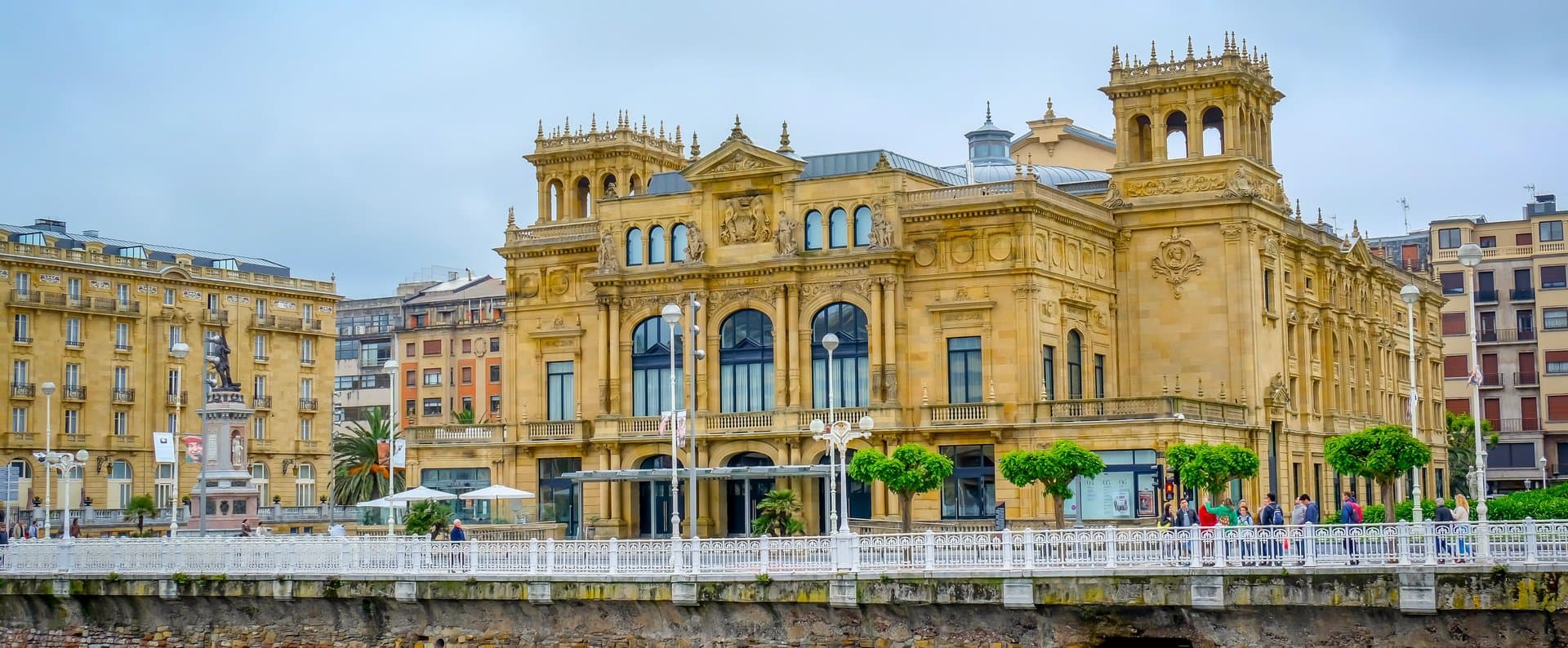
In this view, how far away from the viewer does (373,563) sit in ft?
138

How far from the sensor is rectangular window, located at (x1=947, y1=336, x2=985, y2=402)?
6481 centimetres

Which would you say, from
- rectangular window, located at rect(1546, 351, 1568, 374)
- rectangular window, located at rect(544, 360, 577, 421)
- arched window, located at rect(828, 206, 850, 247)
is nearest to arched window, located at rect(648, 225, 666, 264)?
rectangular window, located at rect(544, 360, 577, 421)

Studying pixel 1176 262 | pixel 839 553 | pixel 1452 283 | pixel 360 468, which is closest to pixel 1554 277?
pixel 1452 283

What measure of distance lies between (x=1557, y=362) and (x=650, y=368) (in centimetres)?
5261

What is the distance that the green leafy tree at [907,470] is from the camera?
178ft

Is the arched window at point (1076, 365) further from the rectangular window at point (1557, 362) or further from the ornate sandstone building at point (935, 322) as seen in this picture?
the rectangular window at point (1557, 362)

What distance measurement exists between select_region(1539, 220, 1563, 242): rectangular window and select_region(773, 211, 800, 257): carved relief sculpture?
167 ft

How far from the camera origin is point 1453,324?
10675cm

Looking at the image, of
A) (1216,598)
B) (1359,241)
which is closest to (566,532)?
(1359,241)

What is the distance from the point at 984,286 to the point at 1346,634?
31.5 metres

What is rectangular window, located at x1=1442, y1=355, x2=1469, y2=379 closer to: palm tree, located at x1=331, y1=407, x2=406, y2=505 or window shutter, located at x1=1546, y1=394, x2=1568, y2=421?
window shutter, located at x1=1546, y1=394, x2=1568, y2=421

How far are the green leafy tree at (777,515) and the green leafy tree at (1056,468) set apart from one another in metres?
6.67

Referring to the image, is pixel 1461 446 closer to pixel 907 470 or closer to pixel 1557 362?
pixel 1557 362

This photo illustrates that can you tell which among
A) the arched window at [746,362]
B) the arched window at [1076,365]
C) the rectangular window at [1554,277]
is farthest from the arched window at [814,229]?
the rectangular window at [1554,277]
